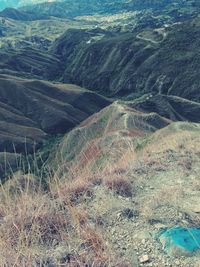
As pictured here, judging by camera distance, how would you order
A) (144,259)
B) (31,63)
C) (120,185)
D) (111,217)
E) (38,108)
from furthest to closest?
(31,63) < (38,108) < (120,185) < (111,217) < (144,259)

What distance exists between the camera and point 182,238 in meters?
6.59

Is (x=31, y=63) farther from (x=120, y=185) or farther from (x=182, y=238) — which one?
(x=182, y=238)

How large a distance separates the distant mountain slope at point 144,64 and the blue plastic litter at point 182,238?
88.7m

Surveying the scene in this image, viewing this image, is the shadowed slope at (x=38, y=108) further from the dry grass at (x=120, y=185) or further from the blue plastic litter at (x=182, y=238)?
the blue plastic litter at (x=182, y=238)

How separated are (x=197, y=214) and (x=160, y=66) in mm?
103194

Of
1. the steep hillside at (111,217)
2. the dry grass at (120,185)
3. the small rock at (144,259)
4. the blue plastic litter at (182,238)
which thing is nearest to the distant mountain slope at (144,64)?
the steep hillside at (111,217)

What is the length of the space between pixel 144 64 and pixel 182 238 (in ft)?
357

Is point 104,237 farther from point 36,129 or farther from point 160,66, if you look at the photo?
point 160,66

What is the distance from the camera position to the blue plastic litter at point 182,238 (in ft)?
20.8

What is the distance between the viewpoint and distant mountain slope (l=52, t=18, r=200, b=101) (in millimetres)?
100812

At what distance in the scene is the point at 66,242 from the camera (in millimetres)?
6309

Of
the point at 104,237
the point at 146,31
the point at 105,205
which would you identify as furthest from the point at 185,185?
the point at 146,31

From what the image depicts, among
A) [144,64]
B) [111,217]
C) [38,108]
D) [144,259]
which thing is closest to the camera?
[144,259]

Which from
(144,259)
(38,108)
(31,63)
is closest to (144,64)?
(38,108)
